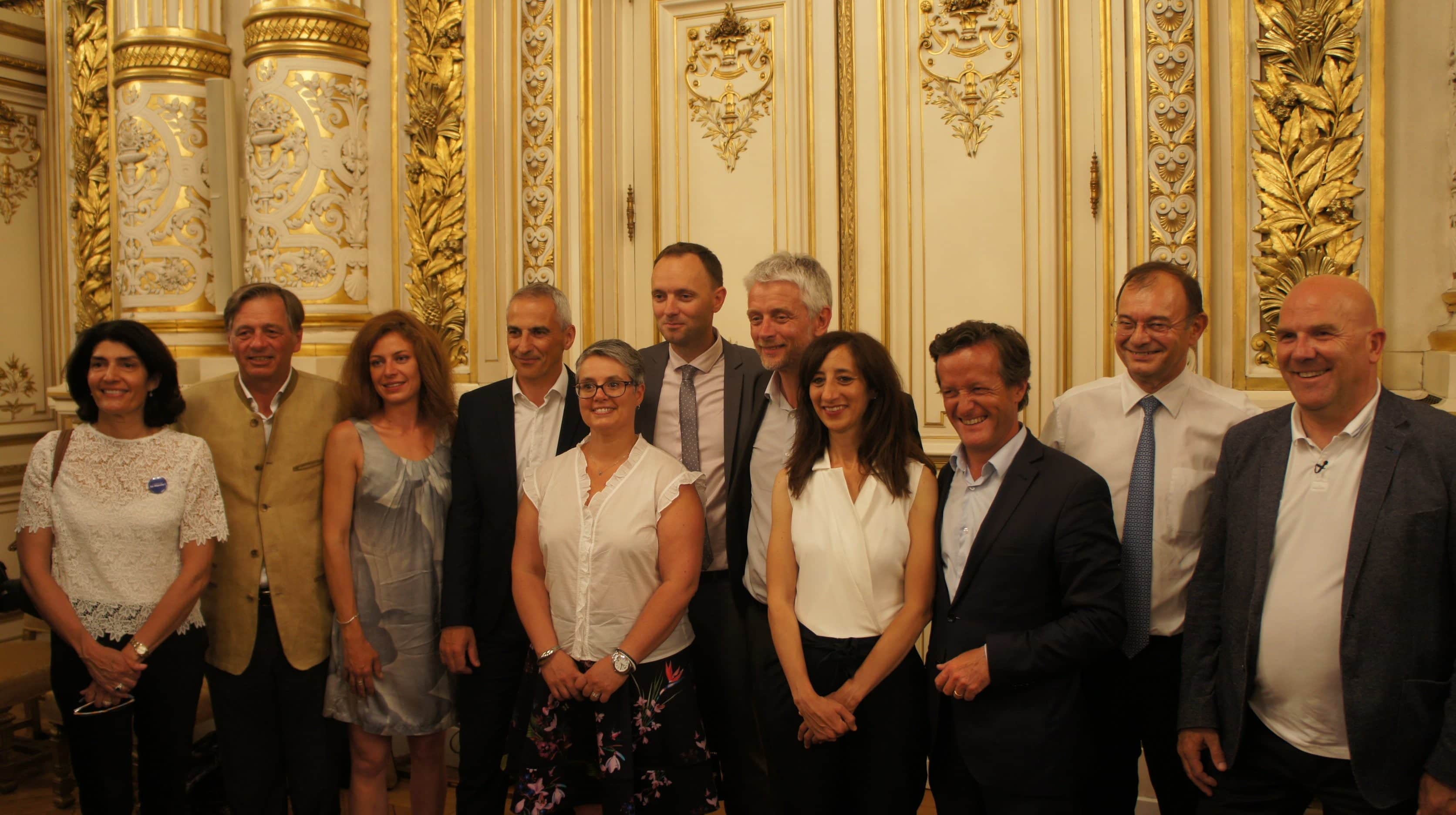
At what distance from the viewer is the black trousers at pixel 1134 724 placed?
210 centimetres

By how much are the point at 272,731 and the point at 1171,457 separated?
2.25 metres

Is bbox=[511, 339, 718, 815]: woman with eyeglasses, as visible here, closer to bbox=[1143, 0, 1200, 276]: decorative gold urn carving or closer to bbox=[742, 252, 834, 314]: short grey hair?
bbox=[742, 252, 834, 314]: short grey hair

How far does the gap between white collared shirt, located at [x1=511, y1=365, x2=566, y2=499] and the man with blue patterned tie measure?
1.35 m

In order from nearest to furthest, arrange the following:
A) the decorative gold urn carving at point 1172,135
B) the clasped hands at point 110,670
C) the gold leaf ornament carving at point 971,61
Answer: the clasped hands at point 110,670 < the decorative gold urn carving at point 1172,135 < the gold leaf ornament carving at point 971,61

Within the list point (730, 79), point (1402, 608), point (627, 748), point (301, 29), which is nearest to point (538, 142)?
point (730, 79)

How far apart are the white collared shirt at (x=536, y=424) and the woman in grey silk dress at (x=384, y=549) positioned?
20cm

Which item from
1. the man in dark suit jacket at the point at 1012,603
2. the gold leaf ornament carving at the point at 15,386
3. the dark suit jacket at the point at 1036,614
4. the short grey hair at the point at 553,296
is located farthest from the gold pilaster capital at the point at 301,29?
the dark suit jacket at the point at 1036,614

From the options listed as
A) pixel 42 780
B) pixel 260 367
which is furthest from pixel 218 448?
pixel 42 780

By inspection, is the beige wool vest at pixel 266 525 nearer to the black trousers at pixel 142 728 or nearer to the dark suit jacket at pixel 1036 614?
the black trousers at pixel 142 728

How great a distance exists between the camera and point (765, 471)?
7.79 feet

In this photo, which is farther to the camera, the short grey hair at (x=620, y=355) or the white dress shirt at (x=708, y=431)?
the white dress shirt at (x=708, y=431)

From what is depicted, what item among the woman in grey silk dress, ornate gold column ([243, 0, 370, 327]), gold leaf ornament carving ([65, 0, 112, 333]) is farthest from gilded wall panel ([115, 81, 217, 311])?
the woman in grey silk dress

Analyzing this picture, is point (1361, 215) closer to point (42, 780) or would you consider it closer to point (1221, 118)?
point (1221, 118)

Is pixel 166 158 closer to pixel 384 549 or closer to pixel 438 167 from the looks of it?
pixel 438 167
